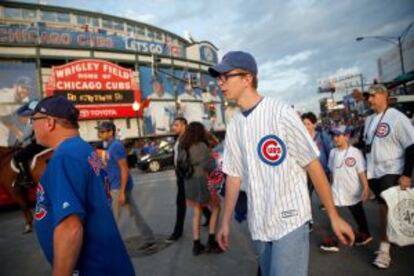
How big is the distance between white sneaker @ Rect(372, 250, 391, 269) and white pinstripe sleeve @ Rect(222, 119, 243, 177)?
2.58 metres

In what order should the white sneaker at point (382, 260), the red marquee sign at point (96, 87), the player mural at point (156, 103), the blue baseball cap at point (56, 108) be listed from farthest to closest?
1. the player mural at point (156, 103)
2. the red marquee sign at point (96, 87)
3. the white sneaker at point (382, 260)
4. the blue baseball cap at point (56, 108)

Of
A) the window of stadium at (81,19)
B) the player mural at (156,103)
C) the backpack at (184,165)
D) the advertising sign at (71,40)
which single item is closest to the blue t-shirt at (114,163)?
the backpack at (184,165)

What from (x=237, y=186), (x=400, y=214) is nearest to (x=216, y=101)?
(x=400, y=214)

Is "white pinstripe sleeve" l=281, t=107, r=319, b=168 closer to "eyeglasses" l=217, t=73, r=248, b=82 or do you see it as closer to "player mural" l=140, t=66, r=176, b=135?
"eyeglasses" l=217, t=73, r=248, b=82

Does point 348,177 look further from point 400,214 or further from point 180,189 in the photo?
point 180,189

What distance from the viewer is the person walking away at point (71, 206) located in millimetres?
1995

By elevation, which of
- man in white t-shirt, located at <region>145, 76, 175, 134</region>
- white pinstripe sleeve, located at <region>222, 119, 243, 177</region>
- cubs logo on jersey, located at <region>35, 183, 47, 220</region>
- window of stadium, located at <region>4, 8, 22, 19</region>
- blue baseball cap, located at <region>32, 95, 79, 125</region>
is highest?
window of stadium, located at <region>4, 8, 22, 19</region>

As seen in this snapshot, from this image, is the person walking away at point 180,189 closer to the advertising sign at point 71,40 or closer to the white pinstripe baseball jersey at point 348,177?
the white pinstripe baseball jersey at point 348,177

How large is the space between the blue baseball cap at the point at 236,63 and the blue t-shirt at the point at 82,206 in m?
1.09

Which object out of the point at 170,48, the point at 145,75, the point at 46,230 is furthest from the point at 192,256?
the point at 170,48

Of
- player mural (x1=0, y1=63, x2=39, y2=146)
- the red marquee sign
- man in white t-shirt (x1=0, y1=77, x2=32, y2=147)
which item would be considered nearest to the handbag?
man in white t-shirt (x1=0, y1=77, x2=32, y2=147)

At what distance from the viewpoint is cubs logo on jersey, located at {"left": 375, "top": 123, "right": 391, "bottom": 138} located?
454 centimetres

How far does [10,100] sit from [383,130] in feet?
116

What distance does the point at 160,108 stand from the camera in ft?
149
